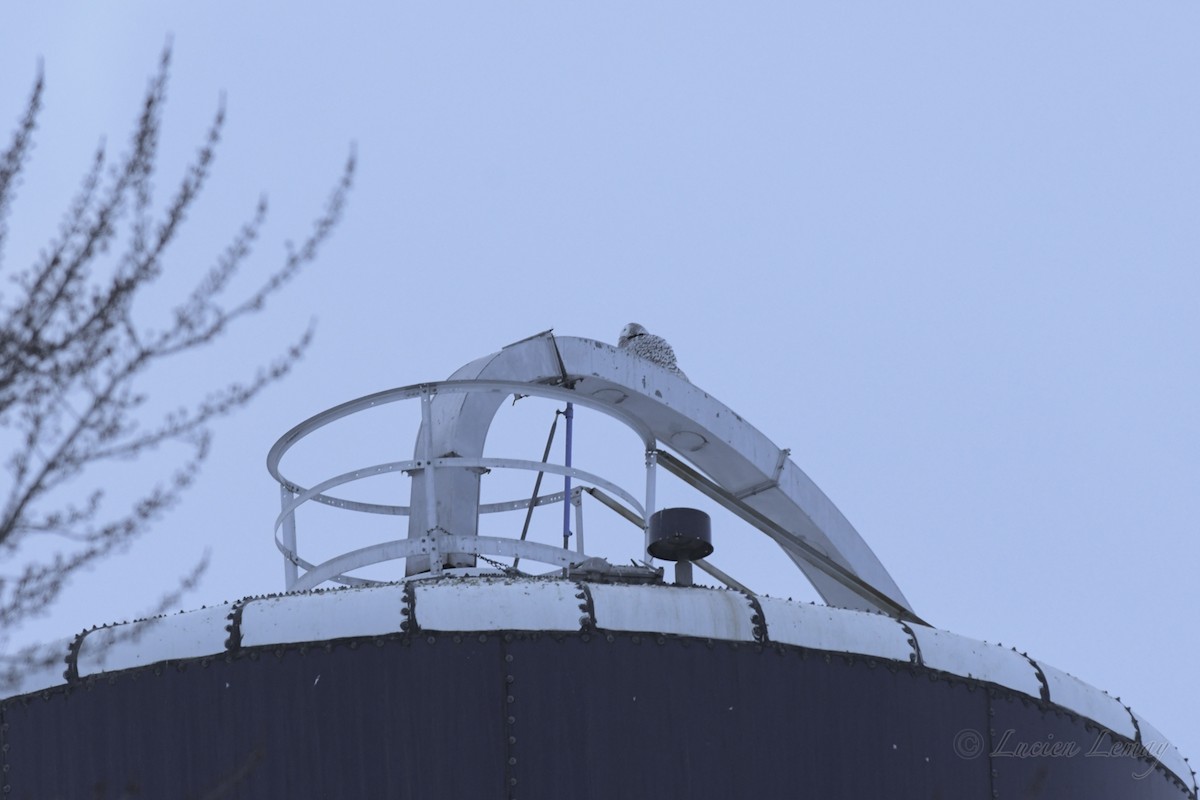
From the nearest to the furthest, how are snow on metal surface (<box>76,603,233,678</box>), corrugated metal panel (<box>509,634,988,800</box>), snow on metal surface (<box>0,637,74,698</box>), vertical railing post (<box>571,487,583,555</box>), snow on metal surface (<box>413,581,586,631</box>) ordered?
corrugated metal panel (<box>509,634,988,800</box>), snow on metal surface (<box>413,581,586,631</box>), snow on metal surface (<box>76,603,233,678</box>), snow on metal surface (<box>0,637,74,698</box>), vertical railing post (<box>571,487,583,555</box>)

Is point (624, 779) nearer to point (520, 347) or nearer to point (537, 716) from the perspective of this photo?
point (537, 716)

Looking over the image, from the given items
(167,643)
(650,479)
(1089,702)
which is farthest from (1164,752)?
(167,643)

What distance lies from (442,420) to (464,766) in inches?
167

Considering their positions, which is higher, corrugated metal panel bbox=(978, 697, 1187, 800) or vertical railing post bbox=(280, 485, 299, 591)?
vertical railing post bbox=(280, 485, 299, 591)

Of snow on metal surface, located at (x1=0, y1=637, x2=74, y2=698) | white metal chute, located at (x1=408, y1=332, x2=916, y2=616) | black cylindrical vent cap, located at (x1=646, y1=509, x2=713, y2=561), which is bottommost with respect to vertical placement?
snow on metal surface, located at (x1=0, y1=637, x2=74, y2=698)

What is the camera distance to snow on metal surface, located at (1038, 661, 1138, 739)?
15195 mm

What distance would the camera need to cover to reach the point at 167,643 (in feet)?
43.4

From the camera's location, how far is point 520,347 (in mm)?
17516

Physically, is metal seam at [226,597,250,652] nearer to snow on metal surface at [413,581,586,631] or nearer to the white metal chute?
snow on metal surface at [413,581,586,631]

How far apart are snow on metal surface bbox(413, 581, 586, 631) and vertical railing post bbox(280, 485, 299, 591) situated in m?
2.19

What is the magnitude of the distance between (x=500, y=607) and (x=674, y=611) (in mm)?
1264
